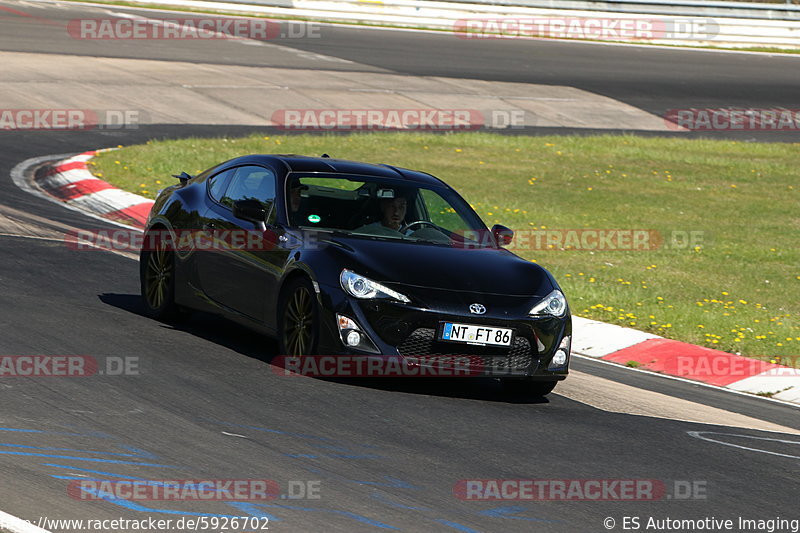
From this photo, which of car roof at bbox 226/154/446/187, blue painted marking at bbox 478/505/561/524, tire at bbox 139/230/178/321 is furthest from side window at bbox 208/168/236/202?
blue painted marking at bbox 478/505/561/524

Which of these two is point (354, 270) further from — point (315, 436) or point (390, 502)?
point (390, 502)

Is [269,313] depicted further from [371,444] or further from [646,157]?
[646,157]

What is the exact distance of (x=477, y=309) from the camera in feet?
26.5

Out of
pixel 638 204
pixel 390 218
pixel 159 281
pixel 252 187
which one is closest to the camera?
pixel 390 218

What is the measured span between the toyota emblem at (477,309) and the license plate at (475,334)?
89 millimetres

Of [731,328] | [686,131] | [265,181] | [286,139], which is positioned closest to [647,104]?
[686,131]

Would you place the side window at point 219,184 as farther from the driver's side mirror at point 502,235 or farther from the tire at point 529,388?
the tire at point 529,388

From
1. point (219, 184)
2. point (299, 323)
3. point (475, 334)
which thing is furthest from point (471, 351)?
point (219, 184)

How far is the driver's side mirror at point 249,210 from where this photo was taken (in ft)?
29.2

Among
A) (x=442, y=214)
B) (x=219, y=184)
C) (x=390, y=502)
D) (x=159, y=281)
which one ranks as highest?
(x=219, y=184)

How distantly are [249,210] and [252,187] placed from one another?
2.16ft

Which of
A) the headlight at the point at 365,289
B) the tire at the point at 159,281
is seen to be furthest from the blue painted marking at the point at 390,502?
the tire at the point at 159,281

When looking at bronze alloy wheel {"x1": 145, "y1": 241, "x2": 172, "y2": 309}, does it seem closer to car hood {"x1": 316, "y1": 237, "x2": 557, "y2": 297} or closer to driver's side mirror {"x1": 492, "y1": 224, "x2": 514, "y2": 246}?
car hood {"x1": 316, "y1": 237, "x2": 557, "y2": 297}

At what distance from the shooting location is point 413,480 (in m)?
6.23
